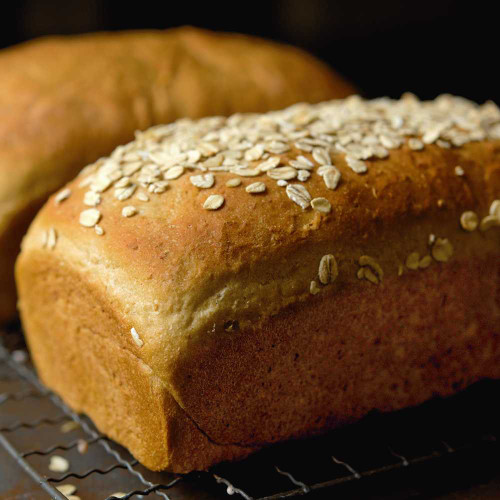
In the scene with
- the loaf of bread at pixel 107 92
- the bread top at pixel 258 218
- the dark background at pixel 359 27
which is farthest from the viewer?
the dark background at pixel 359 27

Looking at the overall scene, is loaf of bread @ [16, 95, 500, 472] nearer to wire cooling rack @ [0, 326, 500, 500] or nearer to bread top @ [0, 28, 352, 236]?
wire cooling rack @ [0, 326, 500, 500]

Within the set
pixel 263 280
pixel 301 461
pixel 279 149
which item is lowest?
pixel 301 461

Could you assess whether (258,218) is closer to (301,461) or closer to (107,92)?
(301,461)

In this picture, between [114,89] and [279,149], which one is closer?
[279,149]

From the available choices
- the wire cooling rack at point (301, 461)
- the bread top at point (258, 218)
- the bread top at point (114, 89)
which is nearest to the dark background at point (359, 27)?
the bread top at point (114, 89)

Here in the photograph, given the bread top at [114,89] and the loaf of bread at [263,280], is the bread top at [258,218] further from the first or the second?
the bread top at [114,89]

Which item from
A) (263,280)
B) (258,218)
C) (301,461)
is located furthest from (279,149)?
(301,461)

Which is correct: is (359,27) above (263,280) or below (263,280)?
below
